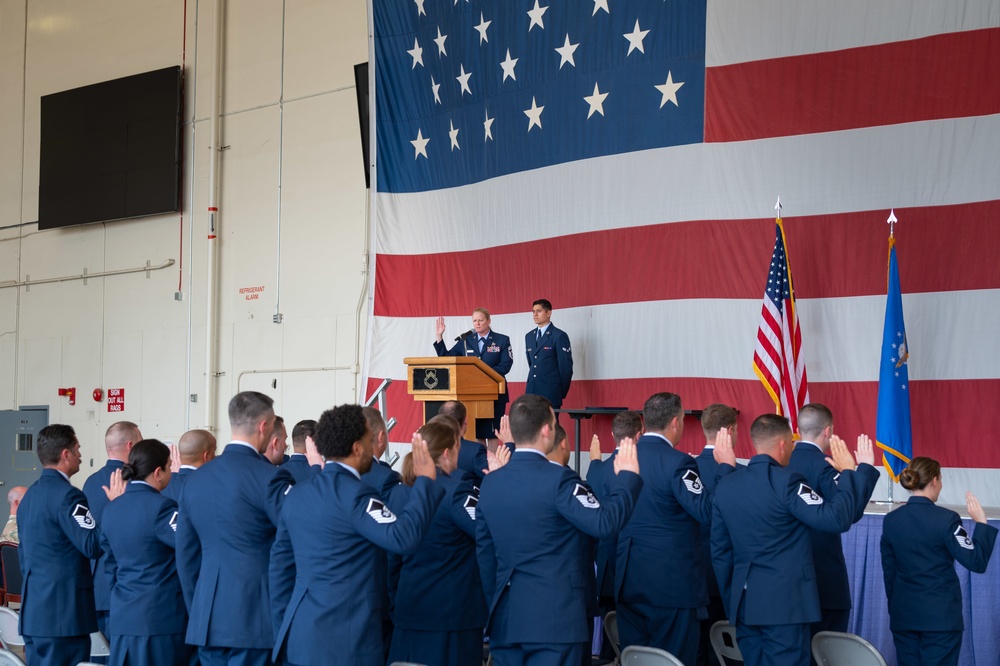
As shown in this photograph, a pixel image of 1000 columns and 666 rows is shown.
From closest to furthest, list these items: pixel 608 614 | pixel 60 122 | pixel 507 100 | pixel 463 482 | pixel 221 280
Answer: pixel 463 482
pixel 608 614
pixel 507 100
pixel 221 280
pixel 60 122

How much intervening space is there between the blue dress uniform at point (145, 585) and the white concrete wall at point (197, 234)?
624cm

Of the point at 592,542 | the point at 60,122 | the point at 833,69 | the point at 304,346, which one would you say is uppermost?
the point at 60,122

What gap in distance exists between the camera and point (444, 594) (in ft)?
12.5

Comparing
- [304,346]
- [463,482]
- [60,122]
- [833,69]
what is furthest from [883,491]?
[60,122]

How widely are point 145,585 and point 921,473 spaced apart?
3.18m

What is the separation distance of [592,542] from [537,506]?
866mm

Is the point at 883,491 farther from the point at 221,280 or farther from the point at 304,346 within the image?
the point at 221,280

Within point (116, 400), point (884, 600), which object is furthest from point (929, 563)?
point (116, 400)

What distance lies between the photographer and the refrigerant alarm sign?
1226cm

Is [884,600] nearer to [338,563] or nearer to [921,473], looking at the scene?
[921,473]

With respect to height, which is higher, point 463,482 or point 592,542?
point 463,482

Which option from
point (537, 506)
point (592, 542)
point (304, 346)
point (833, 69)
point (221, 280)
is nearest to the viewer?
point (537, 506)

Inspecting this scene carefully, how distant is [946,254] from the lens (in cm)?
688

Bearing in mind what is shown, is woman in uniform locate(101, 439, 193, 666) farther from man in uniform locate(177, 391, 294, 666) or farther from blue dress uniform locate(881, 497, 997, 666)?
blue dress uniform locate(881, 497, 997, 666)
